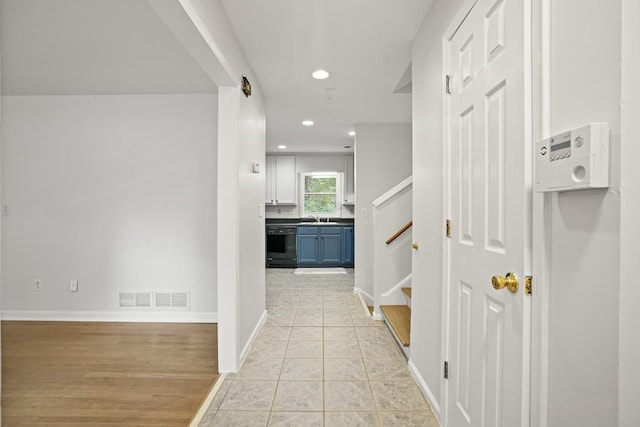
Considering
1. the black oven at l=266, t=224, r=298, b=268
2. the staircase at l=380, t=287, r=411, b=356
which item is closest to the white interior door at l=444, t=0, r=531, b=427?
the staircase at l=380, t=287, r=411, b=356

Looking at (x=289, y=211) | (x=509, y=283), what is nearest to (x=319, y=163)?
(x=289, y=211)

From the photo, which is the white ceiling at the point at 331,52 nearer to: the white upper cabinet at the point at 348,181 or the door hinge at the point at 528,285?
the door hinge at the point at 528,285

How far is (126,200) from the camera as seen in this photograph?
343 cm

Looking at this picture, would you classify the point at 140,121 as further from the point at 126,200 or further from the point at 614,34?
the point at 614,34

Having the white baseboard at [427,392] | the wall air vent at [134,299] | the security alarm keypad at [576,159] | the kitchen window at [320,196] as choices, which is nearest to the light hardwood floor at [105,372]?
the wall air vent at [134,299]

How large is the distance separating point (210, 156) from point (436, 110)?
2.35 m

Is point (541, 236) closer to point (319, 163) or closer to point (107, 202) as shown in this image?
point (107, 202)

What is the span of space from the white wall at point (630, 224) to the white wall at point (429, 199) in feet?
3.46

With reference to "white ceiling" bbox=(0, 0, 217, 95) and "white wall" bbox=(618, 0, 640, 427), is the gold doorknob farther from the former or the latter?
"white ceiling" bbox=(0, 0, 217, 95)

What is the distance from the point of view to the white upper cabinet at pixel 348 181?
6825 millimetres

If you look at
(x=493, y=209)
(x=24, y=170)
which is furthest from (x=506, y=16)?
(x=24, y=170)

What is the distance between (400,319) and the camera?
9.92ft

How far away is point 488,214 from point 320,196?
Result: 576 centimetres

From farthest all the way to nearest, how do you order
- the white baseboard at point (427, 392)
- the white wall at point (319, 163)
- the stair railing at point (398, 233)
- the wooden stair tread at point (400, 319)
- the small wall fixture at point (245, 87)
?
the white wall at point (319, 163) < the stair railing at point (398, 233) < the wooden stair tread at point (400, 319) < the small wall fixture at point (245, 87) < the white baseboard at point (427, 392)
